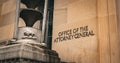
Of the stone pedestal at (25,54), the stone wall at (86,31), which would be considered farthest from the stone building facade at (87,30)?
the stone pedestal at (25,54)

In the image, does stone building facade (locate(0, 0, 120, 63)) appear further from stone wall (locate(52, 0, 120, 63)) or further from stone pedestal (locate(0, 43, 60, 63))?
stone pedestal (locate(0, 43, 60, 63))

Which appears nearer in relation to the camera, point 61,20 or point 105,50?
point 105,50

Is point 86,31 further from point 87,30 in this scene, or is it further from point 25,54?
point 25,54

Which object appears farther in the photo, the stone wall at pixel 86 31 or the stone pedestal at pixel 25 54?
the stone wall at pixel 86 31

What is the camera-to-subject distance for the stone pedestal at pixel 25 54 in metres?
4.43

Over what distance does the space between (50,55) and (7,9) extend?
10.9 ft

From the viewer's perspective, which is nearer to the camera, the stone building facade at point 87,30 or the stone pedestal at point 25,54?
the stone pedestal at point 25,54

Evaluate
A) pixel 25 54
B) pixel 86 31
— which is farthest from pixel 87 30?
pixel 25 54

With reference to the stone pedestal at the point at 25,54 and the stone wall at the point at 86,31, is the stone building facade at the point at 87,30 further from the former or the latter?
the stone pedestal at the point at 25,54

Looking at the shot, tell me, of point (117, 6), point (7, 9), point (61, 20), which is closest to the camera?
point (117, 6)

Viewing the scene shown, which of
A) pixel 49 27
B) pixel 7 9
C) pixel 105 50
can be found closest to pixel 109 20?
pixel 105 50

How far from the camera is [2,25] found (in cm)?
776

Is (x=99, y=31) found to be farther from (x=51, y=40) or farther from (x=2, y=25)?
(x=2, y=25)

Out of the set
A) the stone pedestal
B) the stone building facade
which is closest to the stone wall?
the stone building facade
